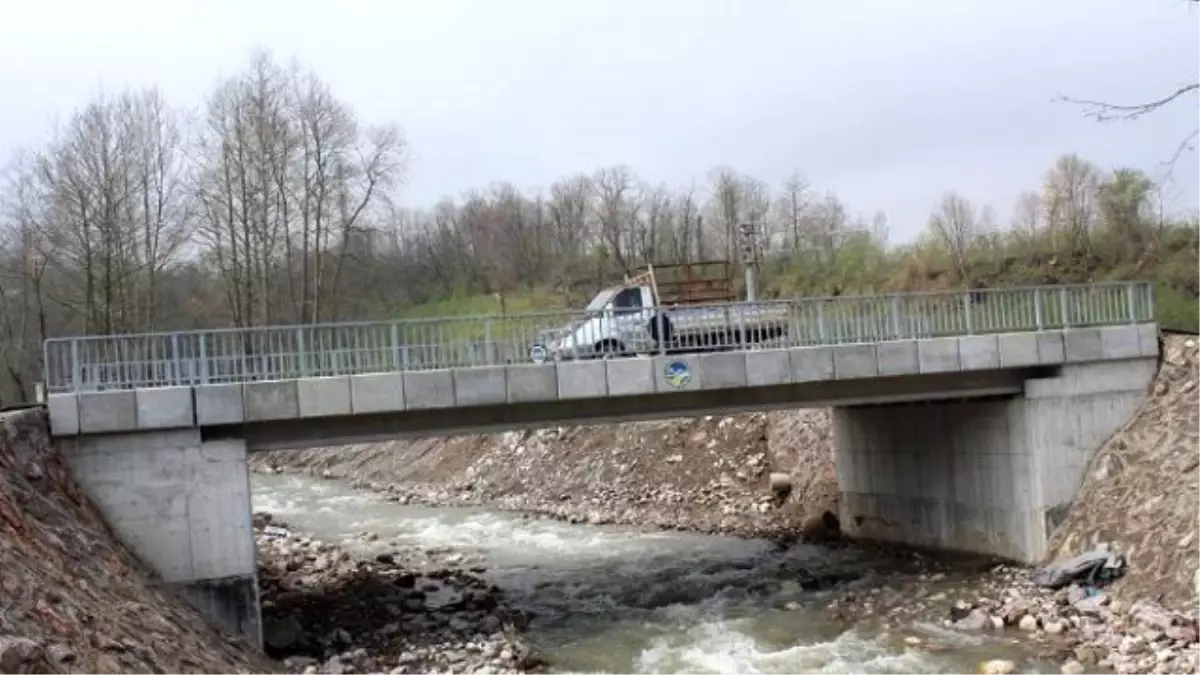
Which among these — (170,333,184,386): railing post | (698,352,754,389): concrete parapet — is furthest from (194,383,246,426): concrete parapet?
(698,352,754,389): concrete parapet

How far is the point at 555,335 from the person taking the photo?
16.3 m

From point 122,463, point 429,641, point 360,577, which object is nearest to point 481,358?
point 429,641

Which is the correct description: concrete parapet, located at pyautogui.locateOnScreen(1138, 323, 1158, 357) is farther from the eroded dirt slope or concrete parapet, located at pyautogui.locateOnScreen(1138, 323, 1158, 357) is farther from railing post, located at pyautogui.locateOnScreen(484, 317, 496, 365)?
railing post, located at pyautogui.locateOnScreen(484, 317, 496, 365)

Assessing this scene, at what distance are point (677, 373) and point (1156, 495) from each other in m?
7.33

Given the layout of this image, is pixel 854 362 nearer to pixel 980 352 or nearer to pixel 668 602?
pixel 980 352

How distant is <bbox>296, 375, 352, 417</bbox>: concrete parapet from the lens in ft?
46.1

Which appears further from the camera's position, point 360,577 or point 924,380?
point 360,577

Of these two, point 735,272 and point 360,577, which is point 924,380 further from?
point 735,272

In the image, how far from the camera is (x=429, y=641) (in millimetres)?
14414

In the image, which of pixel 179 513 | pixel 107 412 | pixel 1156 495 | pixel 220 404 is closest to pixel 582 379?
pixel 220 404

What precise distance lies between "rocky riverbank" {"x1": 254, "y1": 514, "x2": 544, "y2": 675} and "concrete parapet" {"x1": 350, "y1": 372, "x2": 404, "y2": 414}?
320 cm

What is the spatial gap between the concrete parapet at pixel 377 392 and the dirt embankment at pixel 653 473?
10864mm

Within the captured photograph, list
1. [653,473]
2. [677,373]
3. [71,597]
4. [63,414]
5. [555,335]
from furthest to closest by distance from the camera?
[653,473] < [555,335] < [677,373] < [63,414] < [71,597]

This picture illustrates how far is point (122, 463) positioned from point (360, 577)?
259 inches
